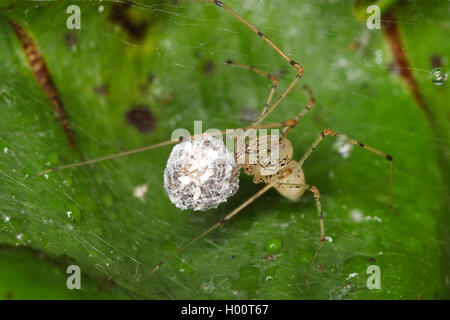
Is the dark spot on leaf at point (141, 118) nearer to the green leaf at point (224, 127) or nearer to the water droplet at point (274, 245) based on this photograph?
the green leaf at point (224, 127)

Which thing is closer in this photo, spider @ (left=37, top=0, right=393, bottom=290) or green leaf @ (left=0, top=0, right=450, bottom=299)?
green leaf @ (left=0, top=0, right=450, bottom=299)

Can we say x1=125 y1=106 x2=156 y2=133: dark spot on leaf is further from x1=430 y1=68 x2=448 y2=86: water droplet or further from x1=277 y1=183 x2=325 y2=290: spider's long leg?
x1=430 y1=68 x2=448 y2=86: water droplet

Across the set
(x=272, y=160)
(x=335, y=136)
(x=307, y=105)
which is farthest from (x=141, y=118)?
(x=335, y=136)

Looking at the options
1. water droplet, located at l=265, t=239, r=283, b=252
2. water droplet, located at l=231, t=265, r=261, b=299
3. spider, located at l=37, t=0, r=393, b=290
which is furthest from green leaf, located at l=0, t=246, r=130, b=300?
water droplet, located at l=265, t=239, r=283, b=252

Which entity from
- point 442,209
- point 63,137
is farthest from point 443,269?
point 63,137

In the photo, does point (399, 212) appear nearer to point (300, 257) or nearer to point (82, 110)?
point (300, 257)

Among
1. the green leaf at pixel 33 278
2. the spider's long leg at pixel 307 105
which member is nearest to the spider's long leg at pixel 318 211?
the spider's long leg at pixel 307 105
